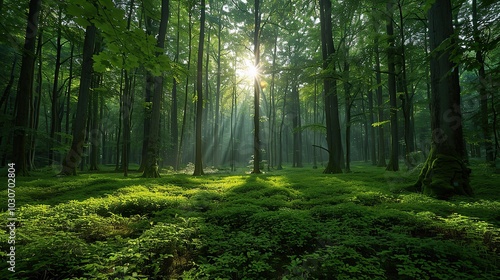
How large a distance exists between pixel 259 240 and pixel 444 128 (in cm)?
604

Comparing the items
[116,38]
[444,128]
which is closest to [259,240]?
[116,38]

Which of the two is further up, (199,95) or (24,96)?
(199,95)

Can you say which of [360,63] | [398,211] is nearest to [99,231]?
[398,211]

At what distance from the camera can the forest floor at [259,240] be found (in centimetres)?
267

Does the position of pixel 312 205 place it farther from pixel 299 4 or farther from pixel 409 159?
pixel 299 4

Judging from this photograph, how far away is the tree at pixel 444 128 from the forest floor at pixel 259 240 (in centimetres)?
52

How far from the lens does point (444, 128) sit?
20.3 ft

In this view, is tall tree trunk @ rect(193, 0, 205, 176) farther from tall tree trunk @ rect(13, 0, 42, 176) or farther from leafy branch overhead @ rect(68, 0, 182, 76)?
leafy branch overhead @ rect(68, 0, 182, 76)

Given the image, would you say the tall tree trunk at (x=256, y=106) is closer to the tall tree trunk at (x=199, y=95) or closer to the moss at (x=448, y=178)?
the tall tree trunk at (x=199, y=95)

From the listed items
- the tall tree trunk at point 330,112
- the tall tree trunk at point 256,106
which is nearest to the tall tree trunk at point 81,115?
the tall tree trunk at point 256,106

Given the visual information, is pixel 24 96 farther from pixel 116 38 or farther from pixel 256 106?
pixel 116 38

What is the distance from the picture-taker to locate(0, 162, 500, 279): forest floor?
105 inches

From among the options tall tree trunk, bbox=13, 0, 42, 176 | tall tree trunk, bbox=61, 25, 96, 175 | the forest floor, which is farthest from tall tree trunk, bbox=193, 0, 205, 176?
the forest floor

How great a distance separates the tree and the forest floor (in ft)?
1.72
